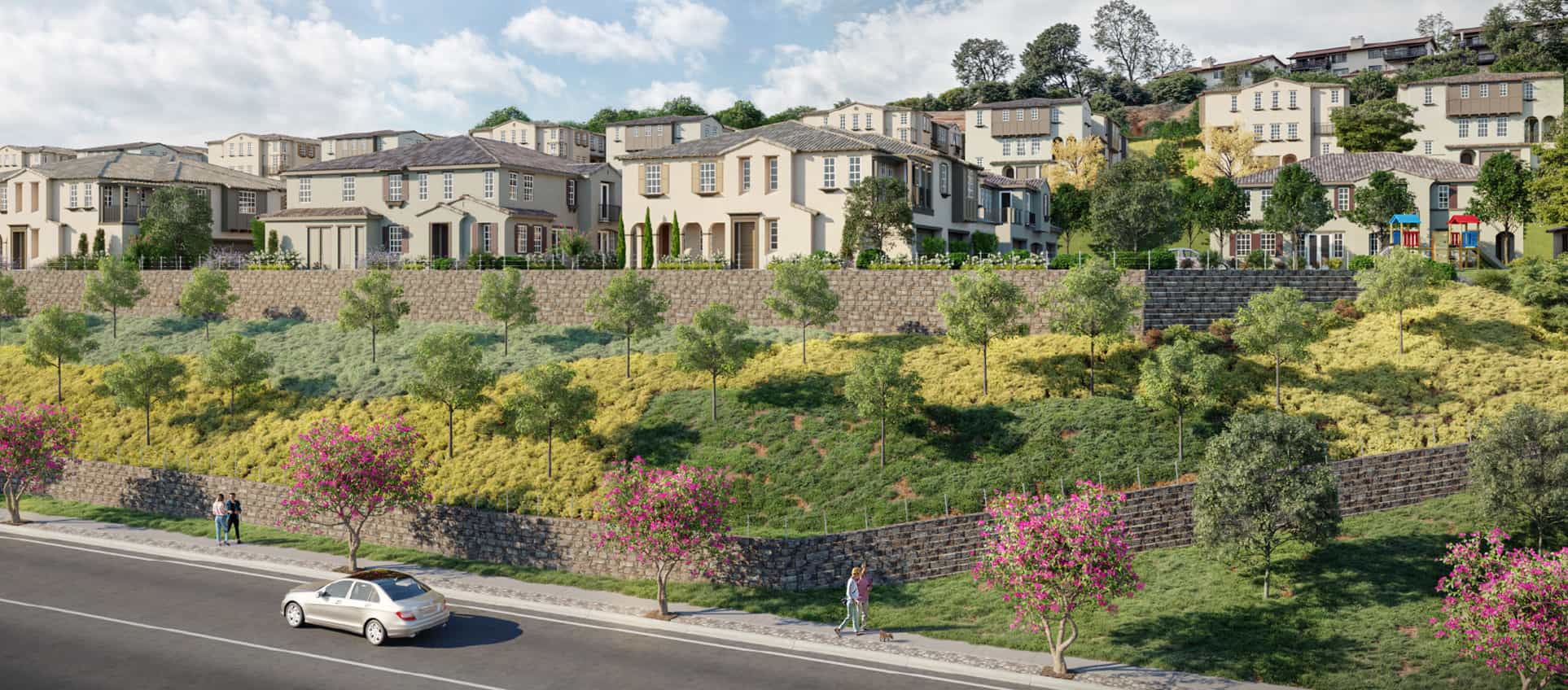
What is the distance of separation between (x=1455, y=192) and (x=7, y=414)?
77.5m

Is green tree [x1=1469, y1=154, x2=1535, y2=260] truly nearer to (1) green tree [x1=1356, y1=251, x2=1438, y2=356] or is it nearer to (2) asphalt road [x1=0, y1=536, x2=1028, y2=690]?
(1) green tree [x1=1356, y1=251, x2=1438, y2=356]

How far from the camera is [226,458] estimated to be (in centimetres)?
4181

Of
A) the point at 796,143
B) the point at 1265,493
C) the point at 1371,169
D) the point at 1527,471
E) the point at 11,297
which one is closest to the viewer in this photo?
the point at 1527,471

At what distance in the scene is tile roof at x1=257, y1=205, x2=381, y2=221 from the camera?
6519 centimetres

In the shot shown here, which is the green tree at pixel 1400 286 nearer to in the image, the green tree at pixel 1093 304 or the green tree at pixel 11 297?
the green tree at pixel 1093 304

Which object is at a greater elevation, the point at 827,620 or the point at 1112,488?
the point at 1112,488

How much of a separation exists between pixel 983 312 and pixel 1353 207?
3922 cm

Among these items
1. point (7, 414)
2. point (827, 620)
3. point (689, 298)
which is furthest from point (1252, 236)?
point (7, 414)

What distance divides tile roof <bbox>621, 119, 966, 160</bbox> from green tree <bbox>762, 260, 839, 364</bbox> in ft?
51.6

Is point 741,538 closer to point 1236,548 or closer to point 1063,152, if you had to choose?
point 1236,548

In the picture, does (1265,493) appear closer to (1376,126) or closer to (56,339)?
(56,339)

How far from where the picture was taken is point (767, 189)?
58969mm

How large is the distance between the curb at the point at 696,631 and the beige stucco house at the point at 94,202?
46672mm

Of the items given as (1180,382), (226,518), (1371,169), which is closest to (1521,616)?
(1180,382)
